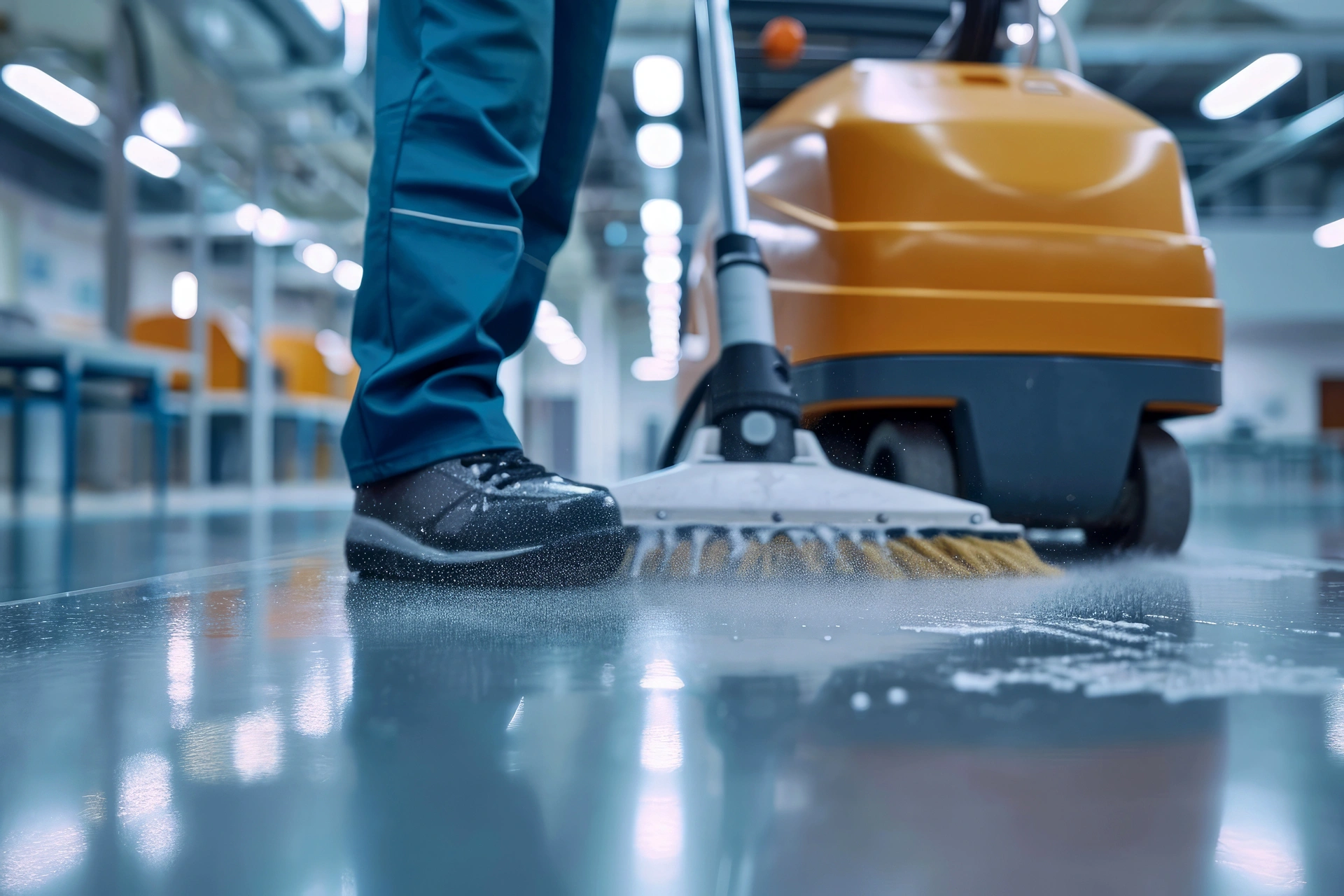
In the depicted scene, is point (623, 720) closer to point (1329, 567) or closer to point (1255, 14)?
point (1329, 567)

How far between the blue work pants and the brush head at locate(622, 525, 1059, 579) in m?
0.19

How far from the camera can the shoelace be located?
89 cm

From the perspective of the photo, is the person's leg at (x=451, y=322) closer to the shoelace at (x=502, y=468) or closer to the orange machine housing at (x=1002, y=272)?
the shoelace at (x=502, y=468)

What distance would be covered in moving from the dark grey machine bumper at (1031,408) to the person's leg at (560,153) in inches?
15.1

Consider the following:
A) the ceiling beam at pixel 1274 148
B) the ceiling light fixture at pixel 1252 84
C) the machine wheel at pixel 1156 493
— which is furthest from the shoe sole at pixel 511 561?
the ceiling beam at pixel 1274 148

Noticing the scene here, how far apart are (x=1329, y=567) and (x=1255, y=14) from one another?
27.7 ft

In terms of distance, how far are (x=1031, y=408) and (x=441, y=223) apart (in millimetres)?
721

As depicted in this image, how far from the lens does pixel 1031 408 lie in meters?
1.17

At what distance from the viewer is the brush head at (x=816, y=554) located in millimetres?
948

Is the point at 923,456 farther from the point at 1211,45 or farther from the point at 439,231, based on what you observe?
the point at 1211,45

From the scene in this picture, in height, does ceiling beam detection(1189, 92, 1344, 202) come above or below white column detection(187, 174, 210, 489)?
above

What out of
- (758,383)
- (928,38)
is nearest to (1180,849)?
(758,383)

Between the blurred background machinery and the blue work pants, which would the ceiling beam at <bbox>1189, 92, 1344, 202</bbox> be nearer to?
the blurred background machinery

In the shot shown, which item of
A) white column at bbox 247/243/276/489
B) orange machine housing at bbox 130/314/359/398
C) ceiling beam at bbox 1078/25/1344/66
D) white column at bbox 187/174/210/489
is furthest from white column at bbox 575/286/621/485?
ceiling beam at bbox 1078/25/1344/66
